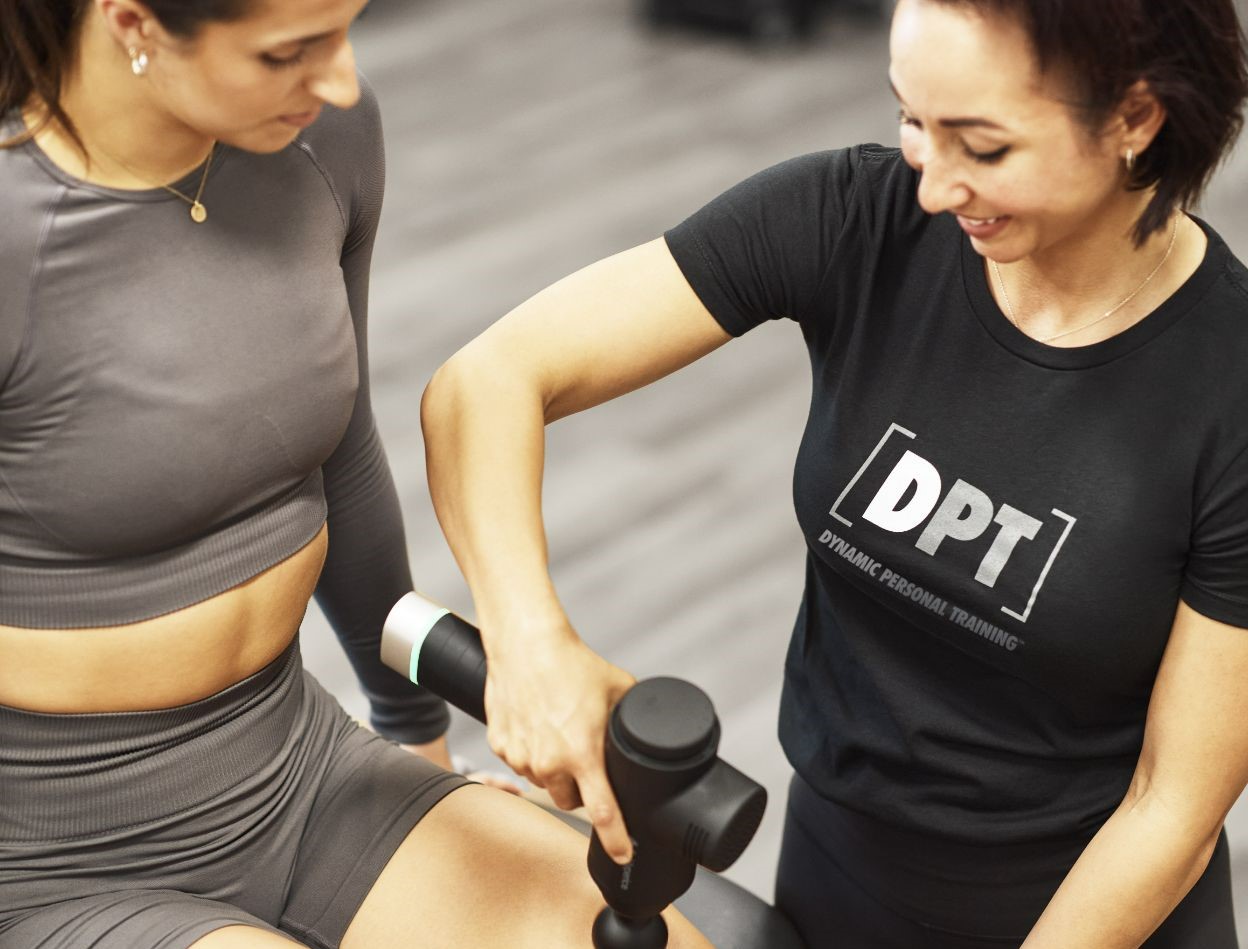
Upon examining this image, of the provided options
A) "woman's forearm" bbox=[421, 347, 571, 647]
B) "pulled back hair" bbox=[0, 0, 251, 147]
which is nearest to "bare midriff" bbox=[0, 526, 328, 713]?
"woman's forearm" bbox=[421, 347, 571, 647]

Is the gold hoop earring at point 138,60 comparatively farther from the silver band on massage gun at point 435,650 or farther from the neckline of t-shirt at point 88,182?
the silver band on massage gun at point 435,650

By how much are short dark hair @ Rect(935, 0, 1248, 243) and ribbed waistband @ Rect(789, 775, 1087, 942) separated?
24.3 inches

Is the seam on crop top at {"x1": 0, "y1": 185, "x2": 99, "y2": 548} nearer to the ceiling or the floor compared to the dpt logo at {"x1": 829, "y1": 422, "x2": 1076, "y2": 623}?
nearer to the ceiling

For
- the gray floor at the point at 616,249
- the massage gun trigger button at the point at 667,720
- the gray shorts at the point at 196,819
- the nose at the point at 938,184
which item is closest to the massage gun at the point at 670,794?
the massage gun trigger button at the point at 667,720

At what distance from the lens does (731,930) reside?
151cm

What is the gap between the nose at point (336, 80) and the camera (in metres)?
1.17

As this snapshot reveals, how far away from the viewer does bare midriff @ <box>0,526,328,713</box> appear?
4.17ft

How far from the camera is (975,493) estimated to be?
1.37m

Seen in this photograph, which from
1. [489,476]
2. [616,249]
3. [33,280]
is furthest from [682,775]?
[616,249]

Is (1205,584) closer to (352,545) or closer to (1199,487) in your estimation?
(1199,487)

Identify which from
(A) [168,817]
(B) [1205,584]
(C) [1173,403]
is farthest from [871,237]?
(A) [168,817]

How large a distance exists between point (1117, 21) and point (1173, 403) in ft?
1.03

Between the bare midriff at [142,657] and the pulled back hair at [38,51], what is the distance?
15.2 inches

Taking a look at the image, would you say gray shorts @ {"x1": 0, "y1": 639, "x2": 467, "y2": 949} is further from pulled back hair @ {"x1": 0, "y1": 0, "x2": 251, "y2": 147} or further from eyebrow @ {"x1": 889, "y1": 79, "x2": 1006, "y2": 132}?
eyebrow @ {"x1": 889, "y1": 79, "x2": 1006, "y2": 132}
